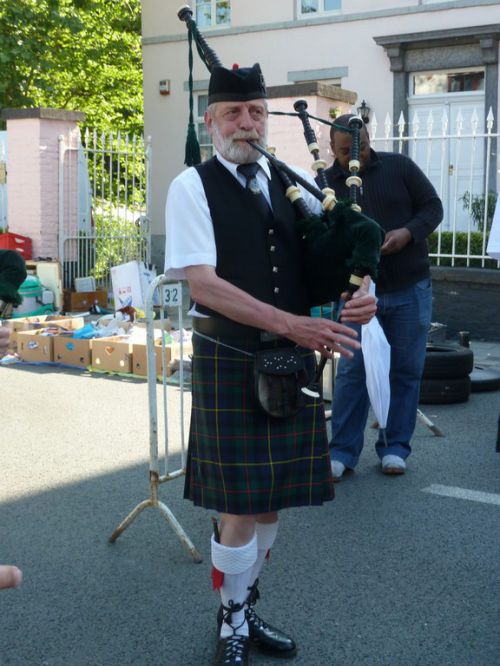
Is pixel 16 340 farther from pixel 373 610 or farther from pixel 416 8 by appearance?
pixel 416 8

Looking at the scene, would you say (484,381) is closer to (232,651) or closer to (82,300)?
(232,651)

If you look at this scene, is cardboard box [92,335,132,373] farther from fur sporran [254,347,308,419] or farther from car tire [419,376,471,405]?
fur sporran [254,347,308,419]

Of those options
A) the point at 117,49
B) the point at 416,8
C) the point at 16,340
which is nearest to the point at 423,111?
the point at 416,8

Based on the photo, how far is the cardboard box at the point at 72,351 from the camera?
881cm

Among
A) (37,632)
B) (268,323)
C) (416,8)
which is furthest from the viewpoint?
(416,8)

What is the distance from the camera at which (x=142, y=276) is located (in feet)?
38.3

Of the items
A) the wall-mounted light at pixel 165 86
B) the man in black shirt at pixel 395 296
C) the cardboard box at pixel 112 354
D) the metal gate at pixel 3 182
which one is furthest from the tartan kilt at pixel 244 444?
the wall-mounted light at pixel 165 86

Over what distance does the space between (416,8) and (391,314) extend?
12.3m

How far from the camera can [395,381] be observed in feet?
18.0

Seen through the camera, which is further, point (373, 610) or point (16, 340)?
point (16, 340)

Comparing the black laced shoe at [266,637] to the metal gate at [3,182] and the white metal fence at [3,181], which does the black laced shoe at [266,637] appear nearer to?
the metal gate at [3,182]

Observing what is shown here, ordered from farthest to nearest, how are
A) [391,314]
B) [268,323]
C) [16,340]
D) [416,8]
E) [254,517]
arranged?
[416,8] → [16,340] → [391,314] → [254,517] → [268,323]

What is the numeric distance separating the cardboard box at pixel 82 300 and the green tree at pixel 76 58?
8.50 metres

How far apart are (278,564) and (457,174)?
28.5 ft
